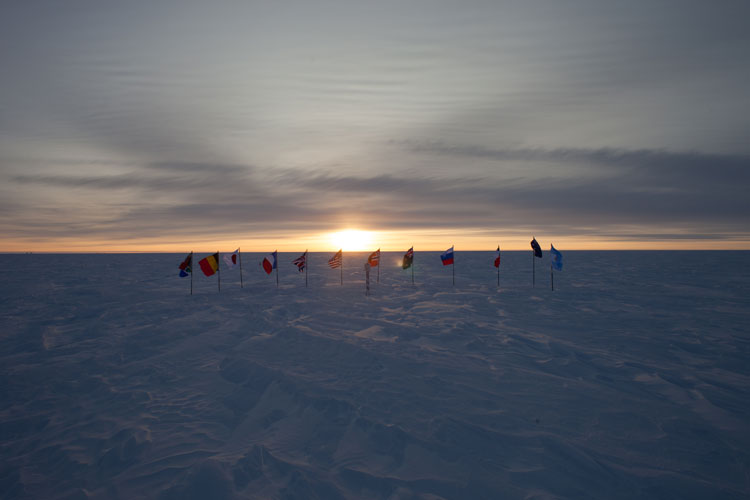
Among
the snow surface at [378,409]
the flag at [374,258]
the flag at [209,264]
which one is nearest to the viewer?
the snow surface at [378,409]

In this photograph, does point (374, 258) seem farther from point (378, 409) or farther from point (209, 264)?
point (378, 409)

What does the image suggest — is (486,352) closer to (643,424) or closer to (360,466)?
(643,424)

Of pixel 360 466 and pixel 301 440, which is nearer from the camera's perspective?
pixel 360 466

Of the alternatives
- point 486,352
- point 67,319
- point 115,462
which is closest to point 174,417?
point 115,462

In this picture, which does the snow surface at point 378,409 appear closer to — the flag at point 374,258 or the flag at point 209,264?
the flag at point 209,264

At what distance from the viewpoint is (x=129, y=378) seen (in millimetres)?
14492

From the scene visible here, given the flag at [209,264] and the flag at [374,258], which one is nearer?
the flag at [209,264]

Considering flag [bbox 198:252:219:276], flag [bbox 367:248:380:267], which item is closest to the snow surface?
flag [bbox 198:252:219:276]

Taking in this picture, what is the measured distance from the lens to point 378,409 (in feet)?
37.3

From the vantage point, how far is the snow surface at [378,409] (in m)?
8.16

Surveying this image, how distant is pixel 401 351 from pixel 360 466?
28.1 feet

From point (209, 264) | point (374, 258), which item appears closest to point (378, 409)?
point (209, 264)

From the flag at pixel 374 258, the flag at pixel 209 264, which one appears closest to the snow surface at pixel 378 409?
the flag at pixel 209 264

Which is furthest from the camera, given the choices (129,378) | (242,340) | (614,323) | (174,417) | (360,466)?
(614,323)
